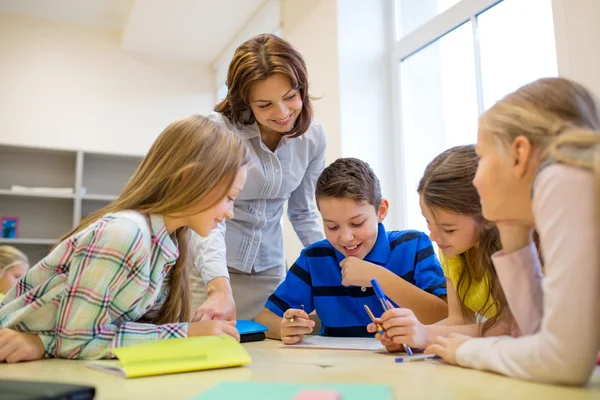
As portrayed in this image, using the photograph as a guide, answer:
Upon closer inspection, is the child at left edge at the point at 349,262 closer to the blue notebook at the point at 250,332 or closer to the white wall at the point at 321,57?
the blue notebook at the point at 250,332

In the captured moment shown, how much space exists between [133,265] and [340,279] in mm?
658

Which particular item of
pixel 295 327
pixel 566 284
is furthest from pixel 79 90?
pixel 566 284

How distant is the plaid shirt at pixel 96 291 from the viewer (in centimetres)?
93

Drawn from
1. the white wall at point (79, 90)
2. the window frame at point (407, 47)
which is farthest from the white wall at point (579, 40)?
the white wall at point (79, 90)

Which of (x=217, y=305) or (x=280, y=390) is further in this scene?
(x=217, y=305)

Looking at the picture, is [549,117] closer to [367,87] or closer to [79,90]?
[367,87]

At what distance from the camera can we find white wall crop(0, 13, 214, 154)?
13.9 feet

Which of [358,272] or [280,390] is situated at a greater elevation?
[358,272]

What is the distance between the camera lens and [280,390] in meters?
0.60

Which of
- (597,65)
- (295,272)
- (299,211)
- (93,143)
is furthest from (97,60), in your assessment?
(597,65)

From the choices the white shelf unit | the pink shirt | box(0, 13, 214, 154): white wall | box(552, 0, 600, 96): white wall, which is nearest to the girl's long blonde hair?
the pink shirt

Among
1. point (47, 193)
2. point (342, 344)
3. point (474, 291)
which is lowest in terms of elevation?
point (342, 344)

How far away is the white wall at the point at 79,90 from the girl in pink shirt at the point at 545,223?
381 cm

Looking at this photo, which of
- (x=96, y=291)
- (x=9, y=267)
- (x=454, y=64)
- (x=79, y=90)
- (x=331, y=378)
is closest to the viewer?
(x=331, y=378)
